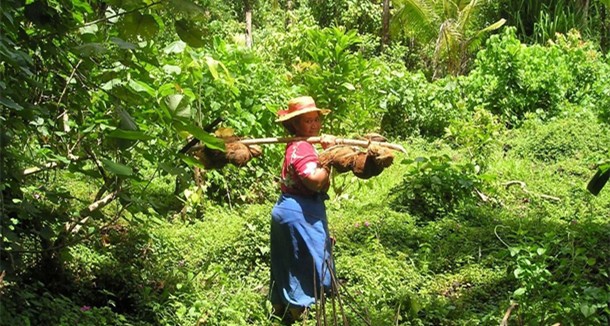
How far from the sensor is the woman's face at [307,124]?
368 centimetres

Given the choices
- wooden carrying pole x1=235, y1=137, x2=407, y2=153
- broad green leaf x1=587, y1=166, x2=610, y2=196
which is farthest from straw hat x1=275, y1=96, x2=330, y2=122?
broad green leaf x1=587, y1=166, x2=610, y2=196

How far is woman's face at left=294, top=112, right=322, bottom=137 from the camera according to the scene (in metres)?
3.68

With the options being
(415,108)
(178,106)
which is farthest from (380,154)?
(415,108)

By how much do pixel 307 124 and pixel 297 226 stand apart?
569 millimetres

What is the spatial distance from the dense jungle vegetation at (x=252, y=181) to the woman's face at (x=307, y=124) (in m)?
0.66

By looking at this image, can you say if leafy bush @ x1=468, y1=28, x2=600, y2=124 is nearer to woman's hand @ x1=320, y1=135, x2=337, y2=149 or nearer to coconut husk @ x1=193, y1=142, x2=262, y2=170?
woman's hand @ x1=320, y1=135, x2=337, y2=149

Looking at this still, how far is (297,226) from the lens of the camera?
3.70m

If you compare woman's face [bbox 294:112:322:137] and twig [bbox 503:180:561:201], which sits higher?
woman's face [bbox 294:112:322:137]

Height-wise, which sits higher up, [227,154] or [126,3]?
[126,3]

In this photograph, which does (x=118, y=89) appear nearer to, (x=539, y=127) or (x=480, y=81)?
(x=539, y=127)

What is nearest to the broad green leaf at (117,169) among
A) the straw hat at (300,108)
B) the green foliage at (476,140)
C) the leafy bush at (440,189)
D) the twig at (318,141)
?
the twig at (318,141)

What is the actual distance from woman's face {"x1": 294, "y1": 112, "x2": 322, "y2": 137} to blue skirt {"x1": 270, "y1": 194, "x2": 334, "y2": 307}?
14.0 inches

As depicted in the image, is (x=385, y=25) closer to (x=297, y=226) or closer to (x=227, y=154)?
(x=297, y=226)

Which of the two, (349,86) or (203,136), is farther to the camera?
(349,86)
